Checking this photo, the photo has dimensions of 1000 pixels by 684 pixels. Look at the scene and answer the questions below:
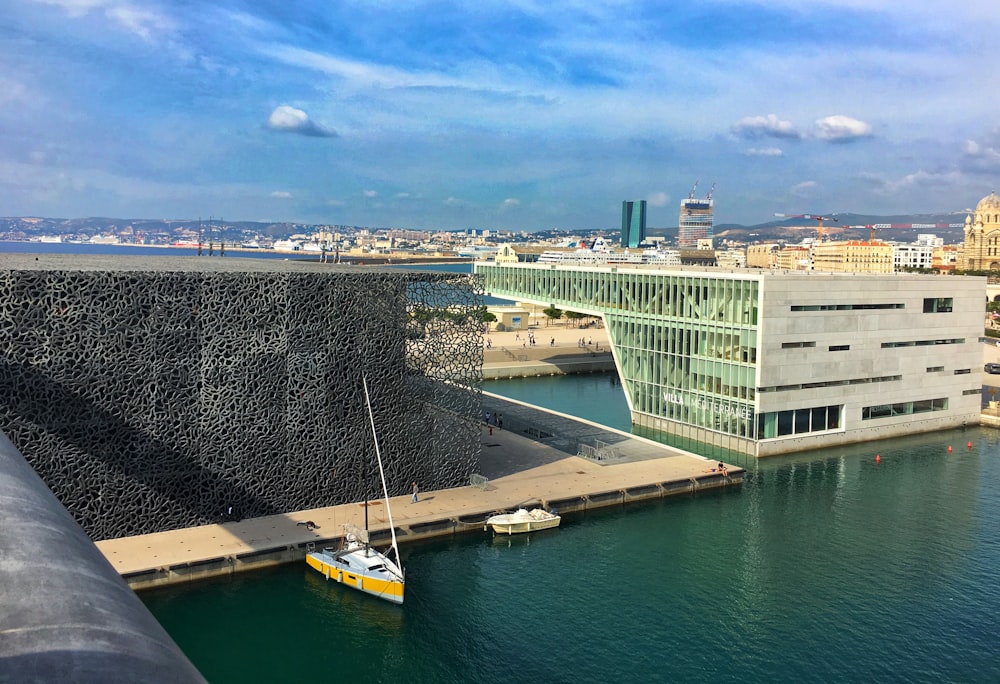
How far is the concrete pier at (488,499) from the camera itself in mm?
31484

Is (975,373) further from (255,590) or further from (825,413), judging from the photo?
(255,590)

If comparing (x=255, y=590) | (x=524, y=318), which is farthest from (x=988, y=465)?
(x=524, y=318)

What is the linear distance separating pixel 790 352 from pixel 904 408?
487 inches

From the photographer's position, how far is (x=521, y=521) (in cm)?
3625

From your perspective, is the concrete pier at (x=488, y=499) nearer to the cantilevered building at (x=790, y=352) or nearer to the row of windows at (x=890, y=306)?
the cantilevered building at (x=790, y=352)

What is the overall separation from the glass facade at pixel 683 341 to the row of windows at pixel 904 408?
9.84 m

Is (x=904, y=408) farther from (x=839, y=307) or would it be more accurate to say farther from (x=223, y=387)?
(x=223, y=387)

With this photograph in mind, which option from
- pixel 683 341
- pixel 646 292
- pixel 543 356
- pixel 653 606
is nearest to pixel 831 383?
pixel 683 341

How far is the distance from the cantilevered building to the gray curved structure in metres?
45.0

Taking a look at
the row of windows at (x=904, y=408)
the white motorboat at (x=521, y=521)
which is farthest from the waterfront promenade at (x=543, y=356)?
the white motorboat at (x=521, y=521)

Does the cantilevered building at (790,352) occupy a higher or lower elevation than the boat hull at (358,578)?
higher

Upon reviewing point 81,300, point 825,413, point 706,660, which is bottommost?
point 706,660

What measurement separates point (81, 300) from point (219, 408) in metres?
6.49

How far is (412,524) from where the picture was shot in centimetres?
3538
